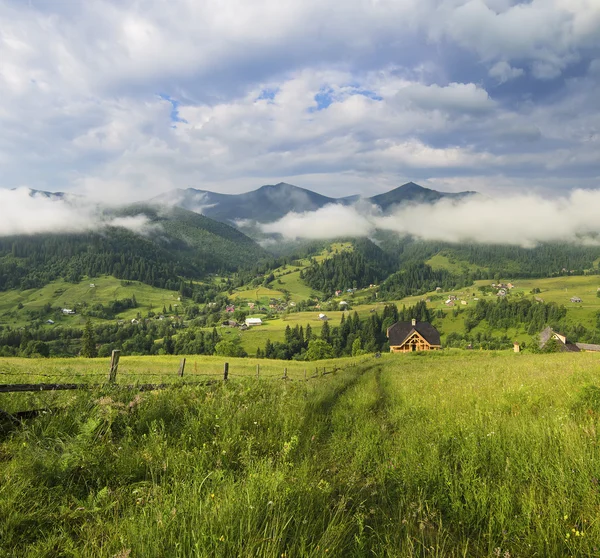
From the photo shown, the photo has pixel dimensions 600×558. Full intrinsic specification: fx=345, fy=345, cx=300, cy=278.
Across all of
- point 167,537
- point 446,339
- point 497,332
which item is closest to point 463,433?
point 167,537

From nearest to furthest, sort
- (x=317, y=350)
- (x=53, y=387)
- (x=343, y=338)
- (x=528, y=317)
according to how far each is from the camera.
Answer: (x=53, y=387)
(x=317, y=350)
(x=343, y=338)
(x=528, y=317)

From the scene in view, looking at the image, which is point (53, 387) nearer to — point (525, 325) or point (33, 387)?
point (33, 387)

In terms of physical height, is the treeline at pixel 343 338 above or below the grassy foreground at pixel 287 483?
below


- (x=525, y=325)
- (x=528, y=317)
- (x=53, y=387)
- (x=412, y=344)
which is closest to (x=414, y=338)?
(x=412, y=344)

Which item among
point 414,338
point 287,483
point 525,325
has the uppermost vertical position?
point 287,483

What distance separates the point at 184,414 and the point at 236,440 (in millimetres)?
1667

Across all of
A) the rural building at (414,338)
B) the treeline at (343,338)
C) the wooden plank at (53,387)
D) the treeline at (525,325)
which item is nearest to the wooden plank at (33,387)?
the wooden plank at (53,387)

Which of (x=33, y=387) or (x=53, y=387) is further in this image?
(x=53, y=387)

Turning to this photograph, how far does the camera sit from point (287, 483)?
155 inches

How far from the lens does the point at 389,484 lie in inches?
197

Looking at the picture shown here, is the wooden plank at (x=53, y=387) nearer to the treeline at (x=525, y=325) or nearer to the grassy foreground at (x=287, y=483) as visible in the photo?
the grassy foreground at (x=287, y=483)

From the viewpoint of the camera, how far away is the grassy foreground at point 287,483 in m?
3.11

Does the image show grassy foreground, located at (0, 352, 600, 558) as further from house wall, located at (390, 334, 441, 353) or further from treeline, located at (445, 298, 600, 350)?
treeline, located at (445, 298, 600, 350)

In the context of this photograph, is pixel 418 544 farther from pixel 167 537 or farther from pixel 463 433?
pixel 463 433
